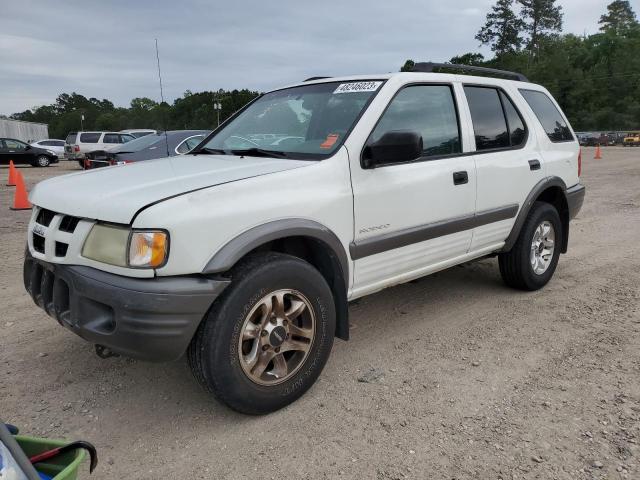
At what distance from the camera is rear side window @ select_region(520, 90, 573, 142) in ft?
15.4

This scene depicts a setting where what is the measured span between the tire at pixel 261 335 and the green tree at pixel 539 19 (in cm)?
8456

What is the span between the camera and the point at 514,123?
4.36 m

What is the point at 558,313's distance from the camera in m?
4.16

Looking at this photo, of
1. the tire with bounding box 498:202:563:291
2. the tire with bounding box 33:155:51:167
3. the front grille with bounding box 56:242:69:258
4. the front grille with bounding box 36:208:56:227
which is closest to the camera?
the front grille with bounding box 56:242:69:258

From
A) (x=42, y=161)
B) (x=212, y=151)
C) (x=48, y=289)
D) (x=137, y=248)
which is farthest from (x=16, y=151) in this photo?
(x=137, y=248)

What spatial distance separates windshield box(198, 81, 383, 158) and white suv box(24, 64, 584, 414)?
1cm

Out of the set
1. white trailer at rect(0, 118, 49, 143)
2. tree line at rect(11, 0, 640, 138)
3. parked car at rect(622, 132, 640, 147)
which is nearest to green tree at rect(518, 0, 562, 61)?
tree line at rect(11, 0, 640, 138)

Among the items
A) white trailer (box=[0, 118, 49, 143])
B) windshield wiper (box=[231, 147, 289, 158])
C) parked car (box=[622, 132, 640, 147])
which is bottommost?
parked car (box=[622, 132, 640, 147])

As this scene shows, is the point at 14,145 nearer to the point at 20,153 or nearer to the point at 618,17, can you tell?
the point at 20,153

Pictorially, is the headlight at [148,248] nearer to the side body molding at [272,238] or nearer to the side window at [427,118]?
the side body molding at [272,238]

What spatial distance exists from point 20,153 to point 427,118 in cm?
2568

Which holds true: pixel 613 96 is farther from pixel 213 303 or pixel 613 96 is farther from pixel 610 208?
pixel 213 303

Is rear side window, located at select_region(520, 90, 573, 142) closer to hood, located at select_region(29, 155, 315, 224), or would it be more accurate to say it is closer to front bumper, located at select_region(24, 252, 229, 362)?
hood, located at select_region(29, 155, 315, 224)

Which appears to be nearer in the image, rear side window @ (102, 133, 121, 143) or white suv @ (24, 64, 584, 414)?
white suv @ (24, 64, 584, 414)
